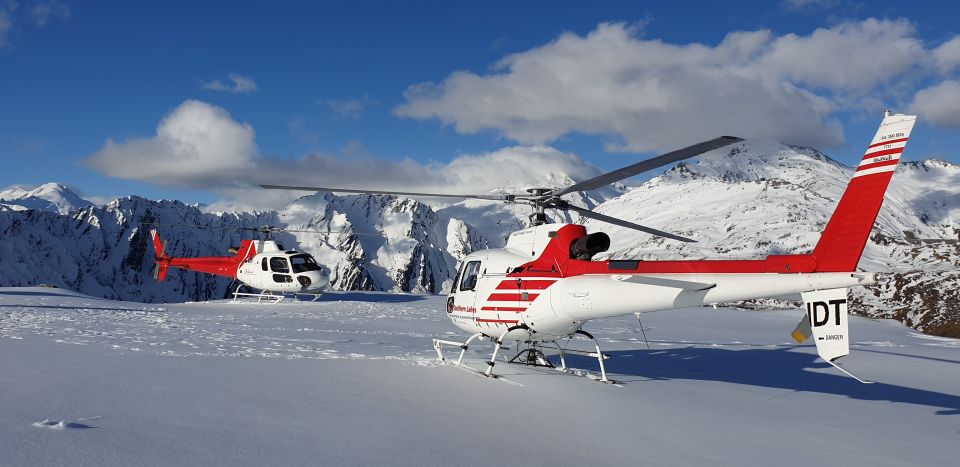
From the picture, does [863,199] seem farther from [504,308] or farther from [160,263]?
[160,263]

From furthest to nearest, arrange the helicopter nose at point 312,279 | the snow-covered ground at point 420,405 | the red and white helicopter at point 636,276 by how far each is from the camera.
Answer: the helicopter nose at point 312,279 → the red and white helicopter at point 636,276 → the snow-covered ground at point 420,405

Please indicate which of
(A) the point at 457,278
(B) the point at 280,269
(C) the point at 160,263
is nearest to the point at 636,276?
(A) the point at 457,278

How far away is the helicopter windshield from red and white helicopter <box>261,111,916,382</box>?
18.0 m

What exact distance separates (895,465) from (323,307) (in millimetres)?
23682

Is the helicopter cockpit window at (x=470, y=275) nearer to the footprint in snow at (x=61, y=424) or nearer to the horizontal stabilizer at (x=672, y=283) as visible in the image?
the horizontal stabilizer at (x=672, y=283)

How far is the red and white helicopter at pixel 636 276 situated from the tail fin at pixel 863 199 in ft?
0.04

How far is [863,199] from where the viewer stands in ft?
24.2

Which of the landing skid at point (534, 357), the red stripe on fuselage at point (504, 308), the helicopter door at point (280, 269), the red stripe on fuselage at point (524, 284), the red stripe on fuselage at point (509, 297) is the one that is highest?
the helicopter door at point (280, 269)

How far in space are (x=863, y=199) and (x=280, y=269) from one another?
1051 inches

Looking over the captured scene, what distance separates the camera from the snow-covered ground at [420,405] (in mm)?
5238

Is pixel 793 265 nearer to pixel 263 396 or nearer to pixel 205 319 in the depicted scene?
pixel 263 396

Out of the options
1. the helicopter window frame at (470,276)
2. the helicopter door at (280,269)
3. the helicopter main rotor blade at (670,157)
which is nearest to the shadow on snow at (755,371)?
the helicopter window frame at (470,276)

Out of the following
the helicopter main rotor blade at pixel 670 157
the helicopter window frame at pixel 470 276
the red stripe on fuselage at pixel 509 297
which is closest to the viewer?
the helicopter main rotor blade at pixel 670 157

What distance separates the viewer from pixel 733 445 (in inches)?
255
